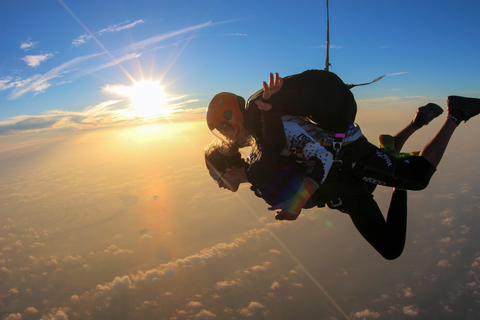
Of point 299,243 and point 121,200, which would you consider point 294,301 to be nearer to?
point 299,243

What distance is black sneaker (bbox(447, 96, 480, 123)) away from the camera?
7.28 ft

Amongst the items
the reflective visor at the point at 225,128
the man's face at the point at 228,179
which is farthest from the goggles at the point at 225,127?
the man's face at the point at 228,179

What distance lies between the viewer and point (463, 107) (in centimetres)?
225

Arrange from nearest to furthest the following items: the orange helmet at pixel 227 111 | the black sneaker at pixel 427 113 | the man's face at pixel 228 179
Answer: the orange helmet at pixel 227 111 < the black sneaker at pixel 427 113 < the man's face at pixel 228 179

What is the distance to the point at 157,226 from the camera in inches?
4274

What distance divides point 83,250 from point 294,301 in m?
74.8

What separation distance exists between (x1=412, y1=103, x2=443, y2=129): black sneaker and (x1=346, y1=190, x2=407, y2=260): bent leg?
753 millimetres

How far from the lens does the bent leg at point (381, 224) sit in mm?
2275

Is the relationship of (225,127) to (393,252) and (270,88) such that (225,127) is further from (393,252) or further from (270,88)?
(393,252)

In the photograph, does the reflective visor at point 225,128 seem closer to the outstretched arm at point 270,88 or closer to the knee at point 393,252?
the outstretched arm at point 270,88

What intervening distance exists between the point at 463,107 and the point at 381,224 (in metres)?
1.33

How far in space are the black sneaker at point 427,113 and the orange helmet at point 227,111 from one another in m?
1.85

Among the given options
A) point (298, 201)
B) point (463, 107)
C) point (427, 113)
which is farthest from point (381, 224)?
point (463, 107)

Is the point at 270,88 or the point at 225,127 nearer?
the point at 270,88
